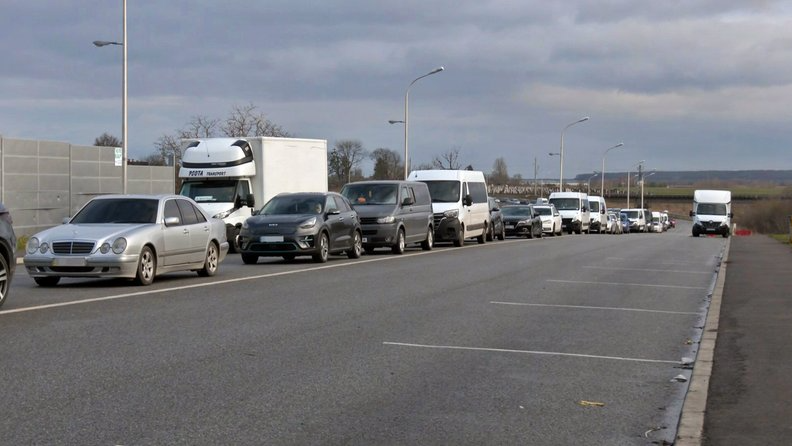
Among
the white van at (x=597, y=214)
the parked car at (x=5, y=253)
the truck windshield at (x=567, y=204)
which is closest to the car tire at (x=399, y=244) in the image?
the parked car at (x=5, y=253)

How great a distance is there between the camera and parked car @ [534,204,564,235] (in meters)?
49.6

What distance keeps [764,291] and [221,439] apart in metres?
12.3

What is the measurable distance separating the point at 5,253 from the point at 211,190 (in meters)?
15.3

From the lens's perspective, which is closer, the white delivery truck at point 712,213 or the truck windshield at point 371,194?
the truck windshield at point 371,194

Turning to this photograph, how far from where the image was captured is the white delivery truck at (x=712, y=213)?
5916cm

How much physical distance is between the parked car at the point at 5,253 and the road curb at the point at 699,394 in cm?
807

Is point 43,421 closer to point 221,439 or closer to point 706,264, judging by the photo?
point 221,439

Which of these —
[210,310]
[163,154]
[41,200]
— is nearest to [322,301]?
[210,310]

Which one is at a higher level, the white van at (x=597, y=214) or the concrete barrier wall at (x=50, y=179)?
the concrete barrier wall at (x=50, y=179)

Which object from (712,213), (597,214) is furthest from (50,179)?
(712,213)

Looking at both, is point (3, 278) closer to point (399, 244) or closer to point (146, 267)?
point (146, 267)

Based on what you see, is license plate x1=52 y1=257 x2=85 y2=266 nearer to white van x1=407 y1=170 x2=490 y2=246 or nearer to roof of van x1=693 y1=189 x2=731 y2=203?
white van x1=407 y1=170 x2=490 y2=246

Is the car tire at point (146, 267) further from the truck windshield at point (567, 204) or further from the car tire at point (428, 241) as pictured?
the truck windshield at point (567, 204)

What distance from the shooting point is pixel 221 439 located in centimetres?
644
